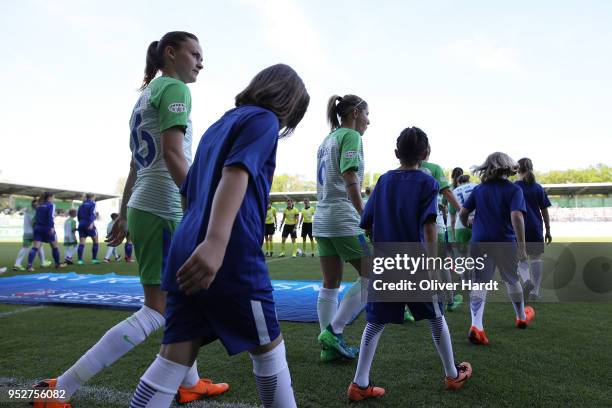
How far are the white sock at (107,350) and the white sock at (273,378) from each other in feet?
3.16

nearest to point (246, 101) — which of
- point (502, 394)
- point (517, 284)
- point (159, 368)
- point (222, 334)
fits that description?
point (222, 334)

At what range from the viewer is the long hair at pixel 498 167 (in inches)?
154

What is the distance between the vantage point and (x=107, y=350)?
211 centimetres

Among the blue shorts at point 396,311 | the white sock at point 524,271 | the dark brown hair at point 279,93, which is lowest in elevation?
the white sock at point 524,271

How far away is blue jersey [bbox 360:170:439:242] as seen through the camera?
2.58 m

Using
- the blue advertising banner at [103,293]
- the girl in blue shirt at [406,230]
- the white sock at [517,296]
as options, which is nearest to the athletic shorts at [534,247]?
the white sock at [517,296]

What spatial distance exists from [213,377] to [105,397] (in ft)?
2.24

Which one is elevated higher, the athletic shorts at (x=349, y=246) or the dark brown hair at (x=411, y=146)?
the dark brown hair at (x=411, y=146)

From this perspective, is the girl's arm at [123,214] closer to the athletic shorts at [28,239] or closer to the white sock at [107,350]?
the white sock at [107,350]

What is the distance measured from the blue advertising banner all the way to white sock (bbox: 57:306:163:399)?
2.50m

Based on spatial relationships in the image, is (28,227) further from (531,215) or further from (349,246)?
(531,215)

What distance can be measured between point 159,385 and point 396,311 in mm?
1566

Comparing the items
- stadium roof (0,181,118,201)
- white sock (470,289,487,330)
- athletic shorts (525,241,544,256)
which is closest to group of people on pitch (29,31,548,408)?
white sock (470,289,487,330)

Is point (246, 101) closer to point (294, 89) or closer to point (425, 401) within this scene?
point (294, 89)
